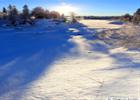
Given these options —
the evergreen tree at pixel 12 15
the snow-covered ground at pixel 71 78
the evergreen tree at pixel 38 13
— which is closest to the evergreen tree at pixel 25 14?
the evergreen tree at pixel 12 15

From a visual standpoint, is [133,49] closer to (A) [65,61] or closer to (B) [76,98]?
(A) [65,61]

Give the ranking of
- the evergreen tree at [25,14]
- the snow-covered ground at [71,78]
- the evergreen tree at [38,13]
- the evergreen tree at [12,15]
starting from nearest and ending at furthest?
the snow-covered ground at [71,78] → the evergreen tree at [12,15] → the evergreen tree at [25,14] → the evergreen tree at [38,13]

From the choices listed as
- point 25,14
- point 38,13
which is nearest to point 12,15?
point 25,14

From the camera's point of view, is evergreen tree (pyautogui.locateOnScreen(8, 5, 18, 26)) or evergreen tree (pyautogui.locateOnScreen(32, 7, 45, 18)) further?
evergreen tree (pyautogui.locateOnScreen(32, 7, 45, 18))

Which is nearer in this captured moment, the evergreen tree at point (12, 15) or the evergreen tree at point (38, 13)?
the evergreen tree at point (12, 15)

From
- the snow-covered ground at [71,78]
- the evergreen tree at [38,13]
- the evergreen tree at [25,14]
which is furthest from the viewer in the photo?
the evergreen tree at [38,13]

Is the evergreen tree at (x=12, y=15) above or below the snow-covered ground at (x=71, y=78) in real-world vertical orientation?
below

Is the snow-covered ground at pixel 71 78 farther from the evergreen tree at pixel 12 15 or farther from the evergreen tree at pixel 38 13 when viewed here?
the evergreen tree at pixel 38 13

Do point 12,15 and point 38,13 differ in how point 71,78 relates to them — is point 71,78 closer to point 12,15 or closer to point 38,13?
point 12,15

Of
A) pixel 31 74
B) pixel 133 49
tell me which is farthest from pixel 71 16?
pixel 31 74

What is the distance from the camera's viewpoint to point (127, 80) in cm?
518

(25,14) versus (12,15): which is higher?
(12,15)

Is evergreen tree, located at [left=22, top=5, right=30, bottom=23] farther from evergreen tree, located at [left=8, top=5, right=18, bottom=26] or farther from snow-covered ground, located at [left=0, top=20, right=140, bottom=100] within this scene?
snow-covered ground, located at [left=0, top=20, right=140, bottom=100]

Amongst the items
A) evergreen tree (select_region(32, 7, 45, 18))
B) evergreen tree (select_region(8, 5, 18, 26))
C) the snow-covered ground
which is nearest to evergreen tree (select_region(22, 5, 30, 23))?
evergreen tree (select_region(8, 5, 18, 26))
